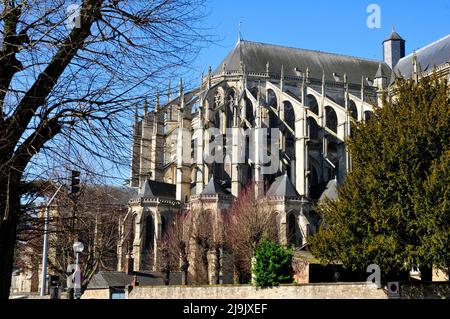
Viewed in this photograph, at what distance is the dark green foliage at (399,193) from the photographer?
2125 cm

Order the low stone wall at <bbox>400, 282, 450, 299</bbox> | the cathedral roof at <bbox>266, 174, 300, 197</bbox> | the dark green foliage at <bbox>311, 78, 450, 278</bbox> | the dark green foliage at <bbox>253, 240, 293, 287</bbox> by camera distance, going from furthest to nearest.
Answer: the cathedral roof at <bbox>266, 174, 300, 197</bbox> → the dark green foliage at <bbox>253, 240, 293, 287</bbox> → the low stone wall at <bbox>400, 282, 450, 299</bbox> → the dark green foliage at <bbox>311, 78, 450, 278</bbox>

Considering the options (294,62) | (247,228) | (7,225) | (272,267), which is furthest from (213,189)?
(7,225)

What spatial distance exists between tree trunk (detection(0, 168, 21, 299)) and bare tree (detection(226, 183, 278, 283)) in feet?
95.6

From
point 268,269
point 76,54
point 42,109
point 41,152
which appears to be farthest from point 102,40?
point 268,269

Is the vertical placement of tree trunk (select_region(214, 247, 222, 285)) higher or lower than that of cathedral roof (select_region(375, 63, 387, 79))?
lower

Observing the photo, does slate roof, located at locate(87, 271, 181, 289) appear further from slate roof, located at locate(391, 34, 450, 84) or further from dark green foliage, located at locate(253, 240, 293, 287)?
slate roof, located at locate(391, 34, 450, 84)

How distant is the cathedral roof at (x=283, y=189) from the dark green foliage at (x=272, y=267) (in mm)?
16757

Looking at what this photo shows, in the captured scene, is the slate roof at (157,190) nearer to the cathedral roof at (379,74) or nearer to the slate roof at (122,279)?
the slate roof at (122,279)

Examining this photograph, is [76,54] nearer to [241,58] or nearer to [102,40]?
[102,40]

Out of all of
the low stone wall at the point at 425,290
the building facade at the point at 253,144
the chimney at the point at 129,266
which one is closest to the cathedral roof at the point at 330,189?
the building facade at the point at 253,144

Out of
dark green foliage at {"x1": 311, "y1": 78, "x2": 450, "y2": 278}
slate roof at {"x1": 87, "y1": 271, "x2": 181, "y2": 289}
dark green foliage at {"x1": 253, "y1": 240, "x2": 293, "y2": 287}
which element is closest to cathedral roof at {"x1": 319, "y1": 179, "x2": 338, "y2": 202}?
slate roof at {"x1": 87, "y1": 271, "x2": 181, "y2": 289}

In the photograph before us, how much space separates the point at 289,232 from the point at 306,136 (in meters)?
8.16

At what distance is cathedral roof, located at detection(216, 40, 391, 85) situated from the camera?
5684 centimetres

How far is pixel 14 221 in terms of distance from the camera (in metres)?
7.27
